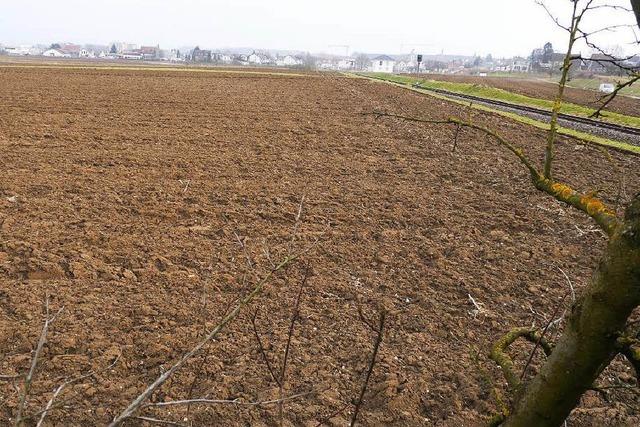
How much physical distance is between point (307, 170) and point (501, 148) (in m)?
6.36

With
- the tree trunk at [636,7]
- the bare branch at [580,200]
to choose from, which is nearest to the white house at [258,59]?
the bare branch at [580,200]

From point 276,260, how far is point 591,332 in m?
5.27

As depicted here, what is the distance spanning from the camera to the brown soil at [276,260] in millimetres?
3938

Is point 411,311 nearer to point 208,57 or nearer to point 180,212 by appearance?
point 180,212

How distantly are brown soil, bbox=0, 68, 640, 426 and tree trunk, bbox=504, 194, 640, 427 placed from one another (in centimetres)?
53

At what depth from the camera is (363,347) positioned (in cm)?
446

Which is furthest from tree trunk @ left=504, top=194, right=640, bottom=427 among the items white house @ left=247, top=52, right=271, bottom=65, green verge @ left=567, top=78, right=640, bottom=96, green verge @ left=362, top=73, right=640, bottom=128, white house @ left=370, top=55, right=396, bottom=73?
white house @ left=370, top=55, right=396, bottom=73

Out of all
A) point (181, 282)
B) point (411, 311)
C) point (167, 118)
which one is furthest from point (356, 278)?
point (167, 118)

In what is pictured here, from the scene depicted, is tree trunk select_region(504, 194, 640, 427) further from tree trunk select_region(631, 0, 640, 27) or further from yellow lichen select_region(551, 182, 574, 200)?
yellow lichen select_region(551, 182, 574, 200)

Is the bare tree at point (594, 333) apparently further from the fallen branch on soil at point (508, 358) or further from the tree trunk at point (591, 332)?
the fallen branch on soil at point (508, 358)

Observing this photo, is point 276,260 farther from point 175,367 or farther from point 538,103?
point 538,103

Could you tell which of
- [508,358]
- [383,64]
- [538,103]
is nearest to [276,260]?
[508,358]

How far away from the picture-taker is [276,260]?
245 inches

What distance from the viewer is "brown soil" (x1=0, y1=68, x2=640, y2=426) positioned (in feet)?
12.9
